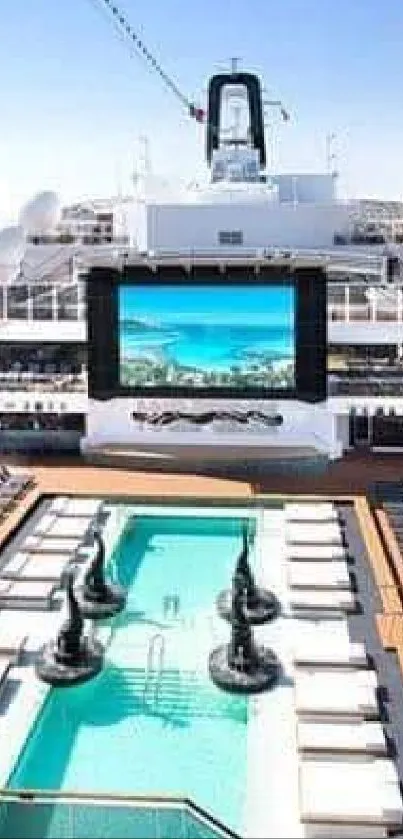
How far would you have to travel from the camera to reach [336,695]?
8.31 meters

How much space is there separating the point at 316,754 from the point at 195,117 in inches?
861

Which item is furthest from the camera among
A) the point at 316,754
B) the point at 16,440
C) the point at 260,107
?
the point at 260,107

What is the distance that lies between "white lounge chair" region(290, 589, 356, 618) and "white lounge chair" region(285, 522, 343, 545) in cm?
159

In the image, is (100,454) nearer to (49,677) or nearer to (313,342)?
(313,342)

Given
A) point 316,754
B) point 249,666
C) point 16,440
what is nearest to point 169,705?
point 249,666

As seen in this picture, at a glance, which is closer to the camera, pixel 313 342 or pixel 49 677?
pixel 49 677

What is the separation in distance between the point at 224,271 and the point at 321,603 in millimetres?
7044

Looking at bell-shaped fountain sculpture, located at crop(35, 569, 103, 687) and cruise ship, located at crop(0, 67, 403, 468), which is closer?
bell-shaped fountain sculpture, located at crop(35, 569, 103, 687)

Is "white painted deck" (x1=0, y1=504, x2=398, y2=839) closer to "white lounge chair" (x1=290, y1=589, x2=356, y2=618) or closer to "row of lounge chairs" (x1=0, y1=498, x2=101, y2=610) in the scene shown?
"white lounge chair" (x1=290, y1=589, x2=356, y2=618)

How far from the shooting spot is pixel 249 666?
903 cm

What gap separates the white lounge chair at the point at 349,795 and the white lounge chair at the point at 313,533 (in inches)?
201

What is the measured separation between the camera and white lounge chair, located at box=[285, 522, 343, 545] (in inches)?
489

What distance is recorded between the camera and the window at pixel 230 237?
21578 mm

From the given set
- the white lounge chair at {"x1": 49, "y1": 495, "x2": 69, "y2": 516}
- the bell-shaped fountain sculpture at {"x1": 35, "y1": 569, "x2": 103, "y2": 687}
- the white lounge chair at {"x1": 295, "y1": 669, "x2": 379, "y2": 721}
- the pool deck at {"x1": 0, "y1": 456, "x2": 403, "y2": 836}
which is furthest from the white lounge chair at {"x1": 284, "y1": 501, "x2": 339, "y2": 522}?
the white lounge chair at {"x1": 295, "y1": 669, "x2": 379, "y2": 721}
